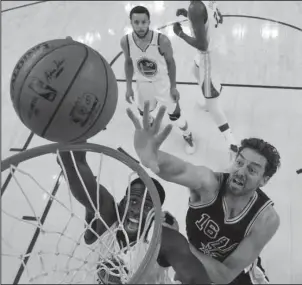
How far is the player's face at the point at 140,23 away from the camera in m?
2.58

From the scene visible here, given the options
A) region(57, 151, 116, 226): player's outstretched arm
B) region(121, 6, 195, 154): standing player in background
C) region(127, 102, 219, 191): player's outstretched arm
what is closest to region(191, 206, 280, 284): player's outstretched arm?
region(127, 102, 219, 191): player's outstretched arm

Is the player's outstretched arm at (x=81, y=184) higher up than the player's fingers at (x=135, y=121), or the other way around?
the player's fingers at (x=135, y=121)

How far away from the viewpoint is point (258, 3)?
4738 mm

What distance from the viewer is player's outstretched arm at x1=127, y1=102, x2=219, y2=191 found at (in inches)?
55.0

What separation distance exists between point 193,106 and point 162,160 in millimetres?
2115

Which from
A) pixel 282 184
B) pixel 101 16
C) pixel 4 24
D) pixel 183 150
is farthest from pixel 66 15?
pixel 282 184

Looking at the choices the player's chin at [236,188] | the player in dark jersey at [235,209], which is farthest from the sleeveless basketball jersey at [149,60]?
the player's chin at [236,188]

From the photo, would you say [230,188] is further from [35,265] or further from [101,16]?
[101,16]

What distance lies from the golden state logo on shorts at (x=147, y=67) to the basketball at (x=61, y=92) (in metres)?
1.17

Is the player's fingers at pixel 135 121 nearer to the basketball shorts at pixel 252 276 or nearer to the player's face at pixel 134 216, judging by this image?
the player's face at pixel 134 216

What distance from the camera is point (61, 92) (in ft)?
5.07

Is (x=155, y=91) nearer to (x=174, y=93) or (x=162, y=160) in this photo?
(x=174, y=93)

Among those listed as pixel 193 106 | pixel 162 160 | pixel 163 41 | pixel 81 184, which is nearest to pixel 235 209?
pixel 162 160

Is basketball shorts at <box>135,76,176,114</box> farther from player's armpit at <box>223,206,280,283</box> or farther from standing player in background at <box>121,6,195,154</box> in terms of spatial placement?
player's armpit at <box>223,206,280,283</box>
